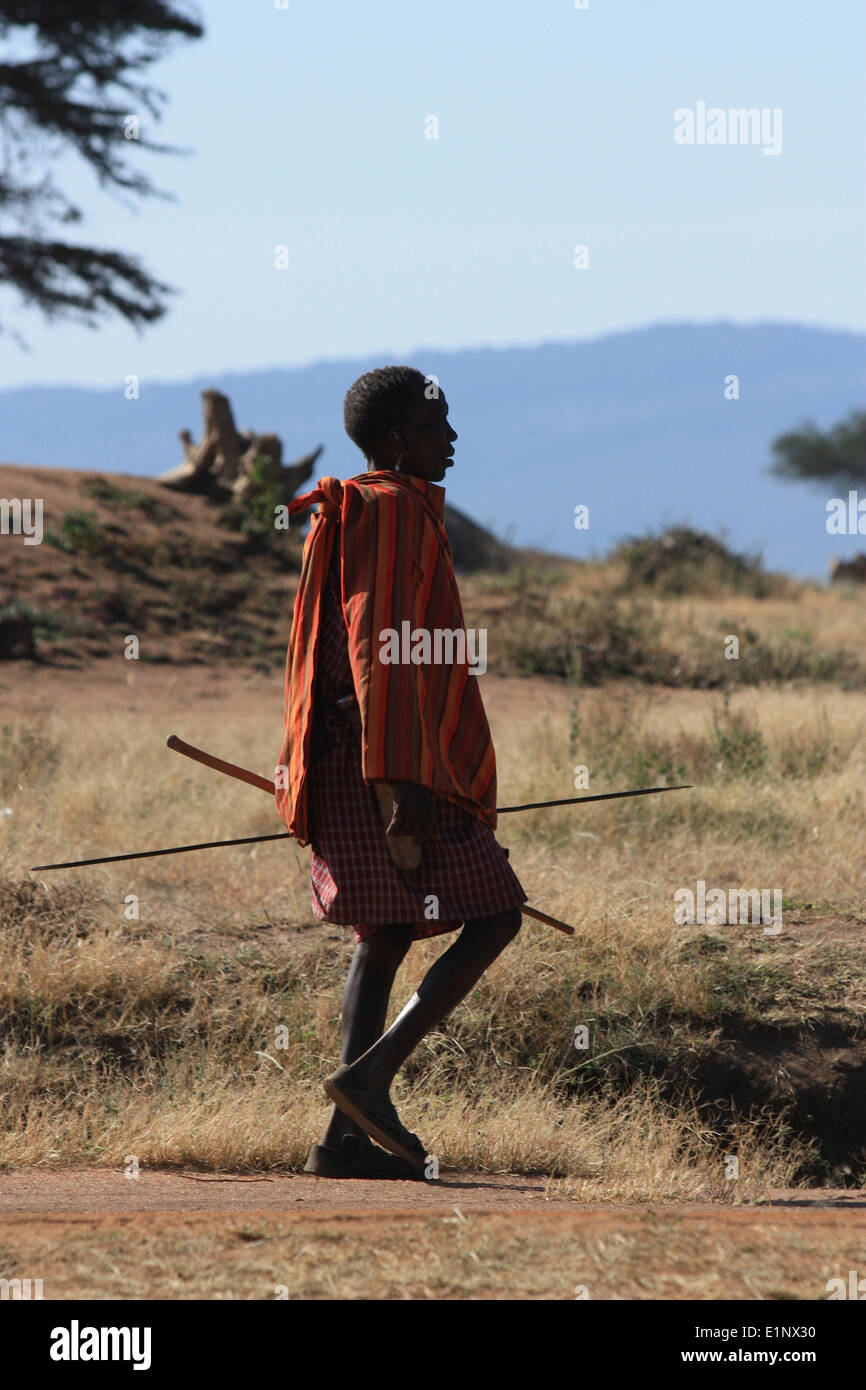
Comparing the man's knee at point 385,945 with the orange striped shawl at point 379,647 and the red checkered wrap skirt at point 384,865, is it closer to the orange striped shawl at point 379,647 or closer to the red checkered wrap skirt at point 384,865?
the red checkered wrap skirt at point 384,865

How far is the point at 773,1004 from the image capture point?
4910 millimetres

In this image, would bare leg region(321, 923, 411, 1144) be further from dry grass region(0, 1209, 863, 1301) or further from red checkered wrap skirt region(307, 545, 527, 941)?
dry grass region(0, 1209, 863, 1301)

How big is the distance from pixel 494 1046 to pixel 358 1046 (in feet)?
4.43

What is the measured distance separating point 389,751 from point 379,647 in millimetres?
219

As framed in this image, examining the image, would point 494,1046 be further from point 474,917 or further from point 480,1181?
point 474,917

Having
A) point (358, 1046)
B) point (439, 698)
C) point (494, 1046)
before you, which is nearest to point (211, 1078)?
point (494, 1046)

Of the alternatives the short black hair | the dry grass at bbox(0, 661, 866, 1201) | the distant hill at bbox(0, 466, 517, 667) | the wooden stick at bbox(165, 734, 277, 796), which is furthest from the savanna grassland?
the distant hill at bbox(0, 466, 517, 667)

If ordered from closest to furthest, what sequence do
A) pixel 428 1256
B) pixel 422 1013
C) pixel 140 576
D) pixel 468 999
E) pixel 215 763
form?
pixel 428 1256 < pixel 422 1013 < pixel 215 763 < pixel 468 999 < pixel 140 576

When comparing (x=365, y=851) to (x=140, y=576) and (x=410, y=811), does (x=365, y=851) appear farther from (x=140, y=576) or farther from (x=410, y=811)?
(x=140, y=576)

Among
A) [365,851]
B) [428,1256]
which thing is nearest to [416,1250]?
[428,1256]

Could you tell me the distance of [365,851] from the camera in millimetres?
3328

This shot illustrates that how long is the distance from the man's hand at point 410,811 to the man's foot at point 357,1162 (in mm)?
815

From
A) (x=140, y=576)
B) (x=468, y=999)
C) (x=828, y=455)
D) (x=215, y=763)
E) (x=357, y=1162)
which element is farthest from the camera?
(x=828, y=455)

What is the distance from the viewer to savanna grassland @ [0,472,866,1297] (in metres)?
3.99
